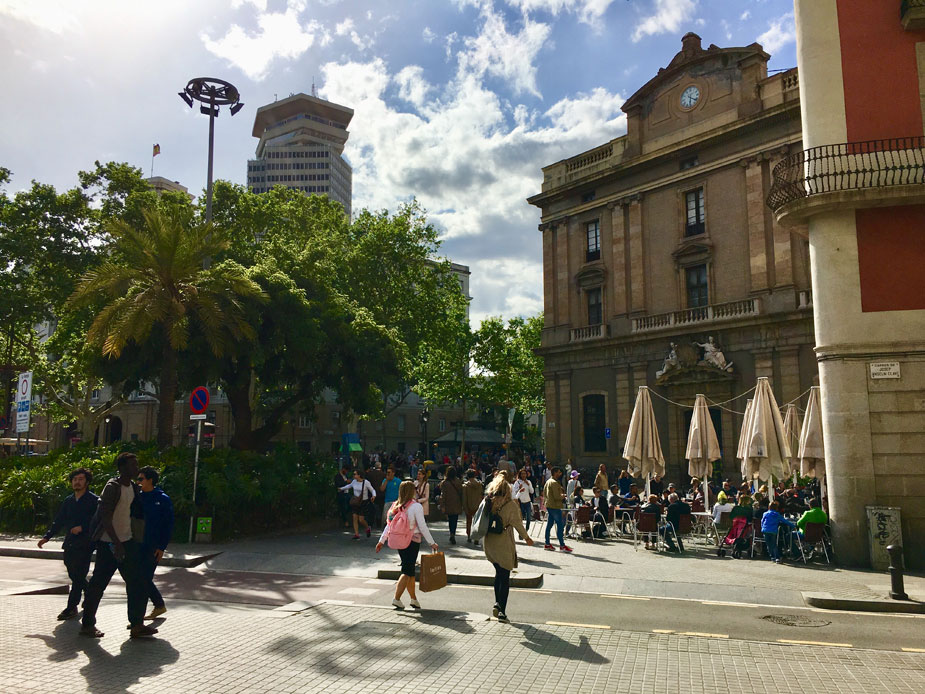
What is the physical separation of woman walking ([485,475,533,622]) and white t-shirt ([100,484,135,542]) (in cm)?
410

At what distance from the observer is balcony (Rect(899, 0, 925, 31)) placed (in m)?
13.6

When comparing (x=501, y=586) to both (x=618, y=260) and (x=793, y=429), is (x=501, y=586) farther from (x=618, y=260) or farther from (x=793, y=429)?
(x=618, y=260)

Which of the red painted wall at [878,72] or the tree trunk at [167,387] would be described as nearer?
the red painted wall at [878,72]

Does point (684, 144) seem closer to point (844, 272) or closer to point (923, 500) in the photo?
point (844, 272)

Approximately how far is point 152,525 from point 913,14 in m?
16.2

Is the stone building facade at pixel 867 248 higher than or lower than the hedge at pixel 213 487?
higher

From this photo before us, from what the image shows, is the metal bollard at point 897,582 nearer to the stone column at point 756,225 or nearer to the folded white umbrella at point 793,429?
the folded white umbrella at point 793,429

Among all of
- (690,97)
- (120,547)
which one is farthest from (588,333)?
(120,547)

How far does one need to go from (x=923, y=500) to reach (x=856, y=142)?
278 inches

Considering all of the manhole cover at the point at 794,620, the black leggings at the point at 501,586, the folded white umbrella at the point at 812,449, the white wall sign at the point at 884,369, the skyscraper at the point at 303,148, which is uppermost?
the skyscraper at the point at 303,148

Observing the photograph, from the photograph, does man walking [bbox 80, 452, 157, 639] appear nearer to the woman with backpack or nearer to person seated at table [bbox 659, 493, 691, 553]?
the woman with backpack

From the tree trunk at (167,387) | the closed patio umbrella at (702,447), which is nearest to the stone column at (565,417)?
the closed patio umbrella at (702,447)

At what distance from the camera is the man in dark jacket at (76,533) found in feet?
26.2

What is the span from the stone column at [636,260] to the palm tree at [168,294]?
64.3ft
